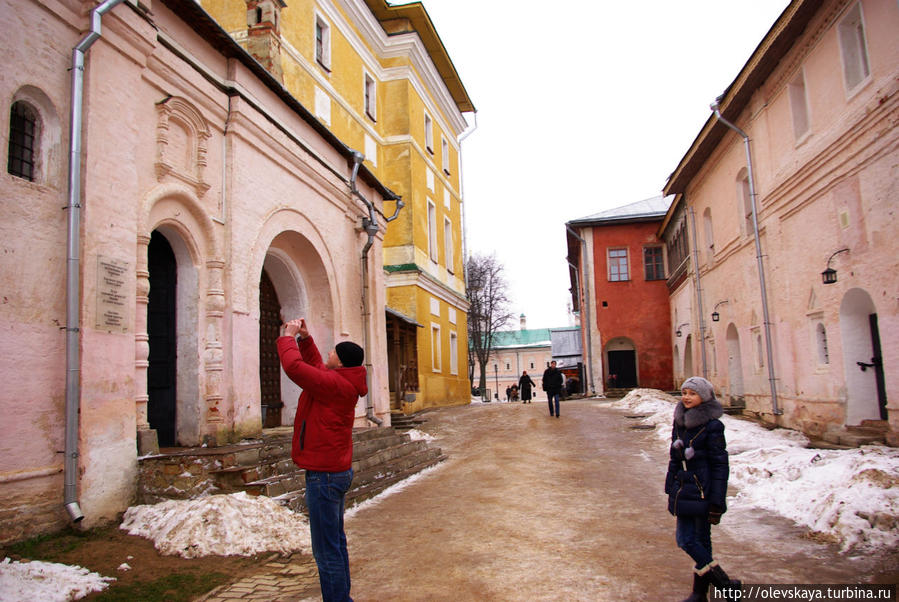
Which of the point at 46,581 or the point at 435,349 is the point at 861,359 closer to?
the point at 46,581

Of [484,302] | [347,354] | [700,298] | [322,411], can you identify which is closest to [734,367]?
[700,298]

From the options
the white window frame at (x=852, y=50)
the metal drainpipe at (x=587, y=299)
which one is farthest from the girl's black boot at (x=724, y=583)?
the metal drainpipe at (x=587, y=299)

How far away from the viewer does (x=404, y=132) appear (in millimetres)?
21625

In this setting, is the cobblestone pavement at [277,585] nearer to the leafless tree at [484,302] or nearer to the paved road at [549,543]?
the paved road at [549,543]

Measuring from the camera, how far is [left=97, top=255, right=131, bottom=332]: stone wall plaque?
5.80 metres

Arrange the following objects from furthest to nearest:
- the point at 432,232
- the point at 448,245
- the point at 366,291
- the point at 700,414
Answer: the point at 448,245, the point at 432,232, the point at 366,291, the point at 700,414

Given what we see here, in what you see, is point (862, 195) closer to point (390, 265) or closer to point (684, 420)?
point (684, 420)

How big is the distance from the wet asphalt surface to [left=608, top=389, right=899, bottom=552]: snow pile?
224 millimetres

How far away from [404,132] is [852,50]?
14.2m

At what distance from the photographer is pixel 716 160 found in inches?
645

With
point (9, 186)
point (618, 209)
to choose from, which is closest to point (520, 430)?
point (9, 186)

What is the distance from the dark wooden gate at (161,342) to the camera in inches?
302

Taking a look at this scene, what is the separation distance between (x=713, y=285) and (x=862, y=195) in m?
9.18

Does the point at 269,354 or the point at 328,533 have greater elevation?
the point at 269,354
